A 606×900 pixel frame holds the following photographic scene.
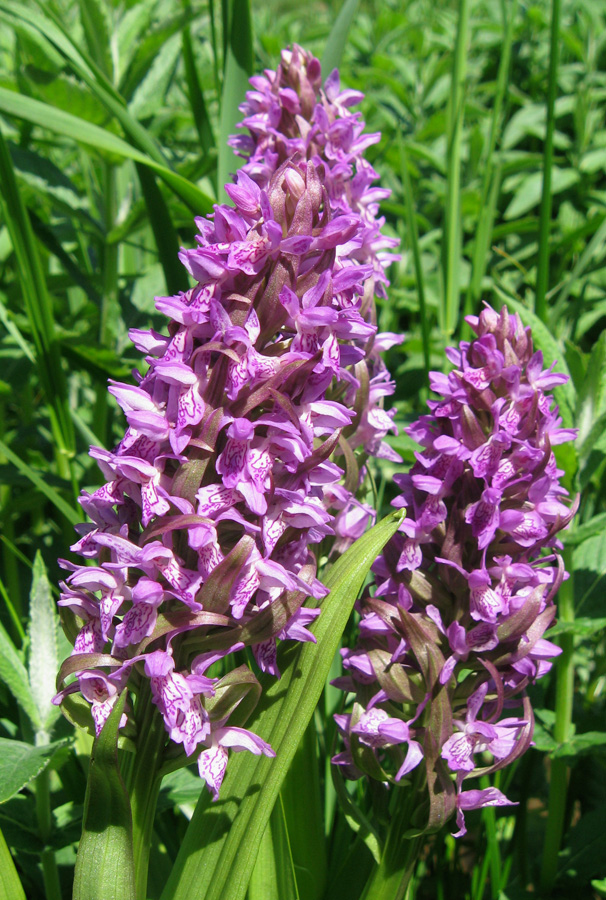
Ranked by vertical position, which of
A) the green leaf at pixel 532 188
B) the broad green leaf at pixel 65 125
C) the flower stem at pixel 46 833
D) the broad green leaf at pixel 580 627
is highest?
the green leaf at pixel 532 188

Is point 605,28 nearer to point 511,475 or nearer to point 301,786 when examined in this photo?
point 511,475

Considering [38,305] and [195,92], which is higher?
[195,92]

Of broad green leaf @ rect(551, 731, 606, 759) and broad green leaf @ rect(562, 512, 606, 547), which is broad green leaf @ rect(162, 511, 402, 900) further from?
broad green leaf @ rect(551, 731, 606, 759)

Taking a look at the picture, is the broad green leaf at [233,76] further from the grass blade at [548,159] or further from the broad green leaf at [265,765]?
the broad green leaf at [265,765]

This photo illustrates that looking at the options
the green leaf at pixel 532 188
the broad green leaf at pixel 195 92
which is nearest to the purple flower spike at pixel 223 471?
→ the broad green leaf at pixel 195 92

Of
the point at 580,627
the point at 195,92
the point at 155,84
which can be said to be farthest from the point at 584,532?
the point at 155,84

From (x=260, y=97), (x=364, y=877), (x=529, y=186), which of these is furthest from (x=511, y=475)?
(x=529, y=186)

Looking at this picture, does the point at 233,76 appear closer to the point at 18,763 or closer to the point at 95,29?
the point at 95,29
